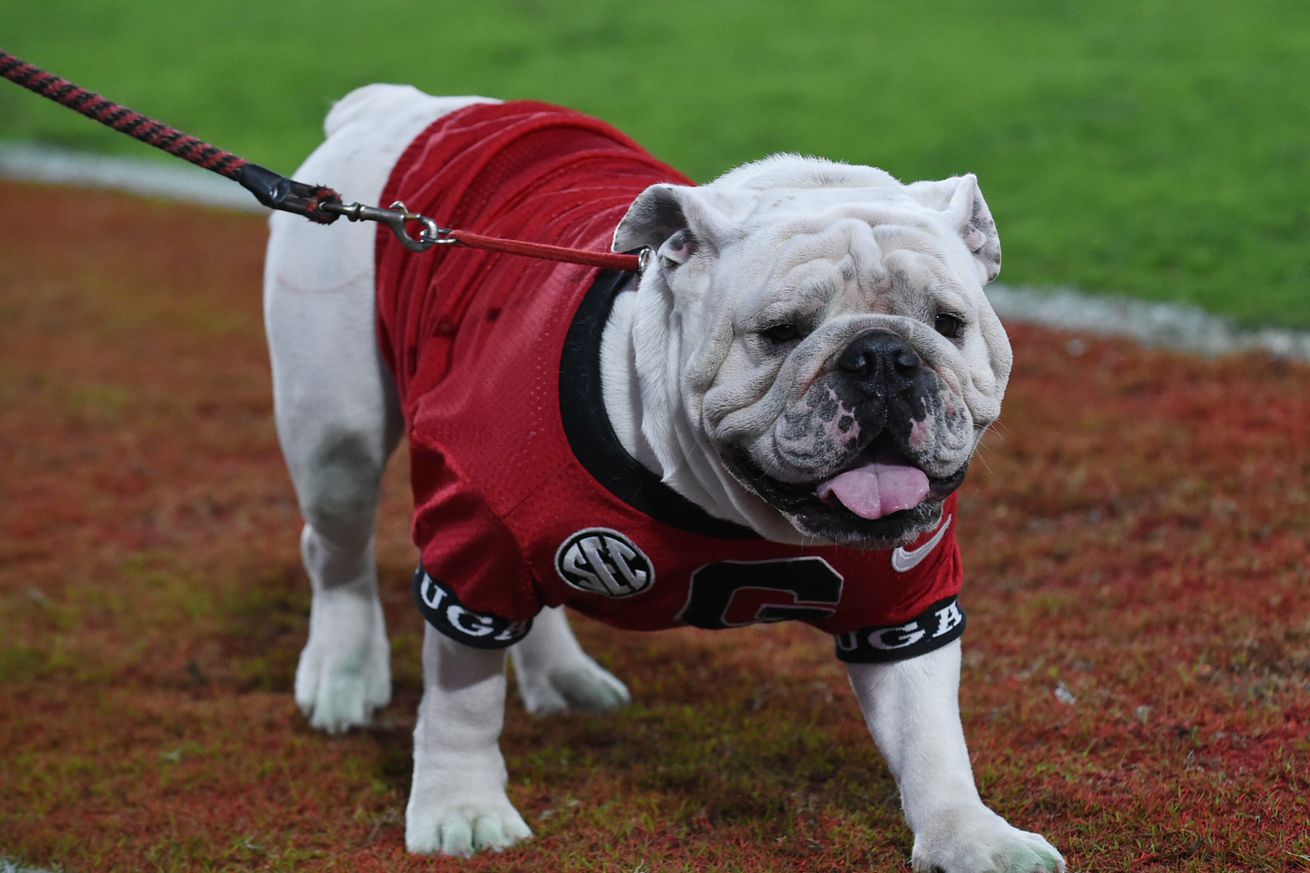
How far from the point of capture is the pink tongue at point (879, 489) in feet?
8.30

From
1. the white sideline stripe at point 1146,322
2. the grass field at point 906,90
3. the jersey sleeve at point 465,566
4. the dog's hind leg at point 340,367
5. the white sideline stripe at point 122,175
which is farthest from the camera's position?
the white sideline stripe at point 122,175

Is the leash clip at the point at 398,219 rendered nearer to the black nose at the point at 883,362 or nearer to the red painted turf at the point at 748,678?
the black nose at the point at 883,362

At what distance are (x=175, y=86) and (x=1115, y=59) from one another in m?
7.84

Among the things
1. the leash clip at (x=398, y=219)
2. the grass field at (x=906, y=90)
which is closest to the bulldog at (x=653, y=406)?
the leash clip at (x=398, y=219)

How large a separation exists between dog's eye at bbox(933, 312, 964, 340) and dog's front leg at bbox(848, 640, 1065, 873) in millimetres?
732

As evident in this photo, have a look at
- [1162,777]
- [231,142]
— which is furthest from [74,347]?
[1162,777]

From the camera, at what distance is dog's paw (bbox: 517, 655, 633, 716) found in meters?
4.13

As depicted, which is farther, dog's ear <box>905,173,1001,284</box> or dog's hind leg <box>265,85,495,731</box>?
dog's hind leg <box>265,85,495,731</box>

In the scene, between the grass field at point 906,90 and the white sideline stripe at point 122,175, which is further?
the white sideline stripe at point 122,175

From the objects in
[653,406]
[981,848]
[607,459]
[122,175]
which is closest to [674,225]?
[653,406]

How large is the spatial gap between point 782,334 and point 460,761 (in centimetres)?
131

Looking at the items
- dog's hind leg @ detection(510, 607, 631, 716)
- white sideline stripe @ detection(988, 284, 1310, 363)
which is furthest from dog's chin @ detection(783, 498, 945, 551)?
white sideline stripe @ detection(988, 284, 1310, 363)

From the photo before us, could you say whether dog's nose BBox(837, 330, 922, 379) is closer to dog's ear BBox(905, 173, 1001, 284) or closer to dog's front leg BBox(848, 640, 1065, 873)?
dog's ear BBox(905, 173, 1001, 284)

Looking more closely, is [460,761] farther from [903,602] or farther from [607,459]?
[903,602]
